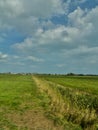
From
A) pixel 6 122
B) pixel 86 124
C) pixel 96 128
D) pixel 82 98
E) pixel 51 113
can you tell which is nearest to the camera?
pixel 96 128

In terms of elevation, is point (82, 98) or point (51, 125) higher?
point (82, 98)

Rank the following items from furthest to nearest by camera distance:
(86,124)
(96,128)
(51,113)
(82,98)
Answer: (51,113), (82,98), (86,124), (96,128)

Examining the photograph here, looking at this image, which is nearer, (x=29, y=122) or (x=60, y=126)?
(x=60, y=126)

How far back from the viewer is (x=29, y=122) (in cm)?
2202

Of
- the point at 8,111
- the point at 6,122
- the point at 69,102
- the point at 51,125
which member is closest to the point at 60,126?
the point at 51,125

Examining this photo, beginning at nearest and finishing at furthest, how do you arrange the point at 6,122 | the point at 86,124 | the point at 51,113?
the point at 86,124
the point at 6,122
the point at 51,113

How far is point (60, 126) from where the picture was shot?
20.4m

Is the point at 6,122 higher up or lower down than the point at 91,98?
lower down

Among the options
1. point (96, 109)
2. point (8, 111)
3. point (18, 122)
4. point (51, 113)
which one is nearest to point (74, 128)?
point (96, 109)

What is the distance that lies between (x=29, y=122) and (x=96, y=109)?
4.87m

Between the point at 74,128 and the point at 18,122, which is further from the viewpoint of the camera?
the point at 18,122

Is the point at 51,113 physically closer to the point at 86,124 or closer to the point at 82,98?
the point at 82,98

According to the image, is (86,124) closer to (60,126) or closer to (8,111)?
(60,126)

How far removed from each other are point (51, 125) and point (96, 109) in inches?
131
